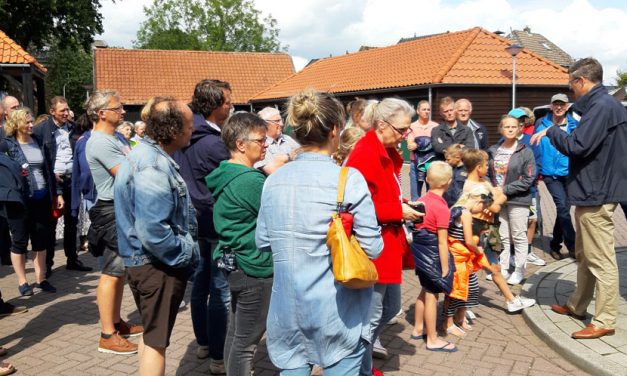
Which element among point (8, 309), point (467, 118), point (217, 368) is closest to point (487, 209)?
point (467, 118)

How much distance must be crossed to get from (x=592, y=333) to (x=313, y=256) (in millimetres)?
3081

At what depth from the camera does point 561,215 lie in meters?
7.25

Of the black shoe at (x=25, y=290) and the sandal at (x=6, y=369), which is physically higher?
the black shoe at (x=25, y=290)

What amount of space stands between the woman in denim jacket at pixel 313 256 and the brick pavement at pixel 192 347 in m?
1.76

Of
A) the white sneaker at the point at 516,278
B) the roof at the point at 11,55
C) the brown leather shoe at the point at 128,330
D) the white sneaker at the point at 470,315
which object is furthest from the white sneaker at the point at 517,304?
the roof at the point at 11,55

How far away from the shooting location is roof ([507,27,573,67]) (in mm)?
39969

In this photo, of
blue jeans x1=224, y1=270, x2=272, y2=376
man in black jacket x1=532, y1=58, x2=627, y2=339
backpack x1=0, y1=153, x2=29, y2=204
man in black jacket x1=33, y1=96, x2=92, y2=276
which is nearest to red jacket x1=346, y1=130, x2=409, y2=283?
blue jeans x1=224, y1=270, x2=272, y2=376

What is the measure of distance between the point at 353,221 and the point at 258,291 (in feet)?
3.33

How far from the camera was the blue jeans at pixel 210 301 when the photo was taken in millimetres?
3945

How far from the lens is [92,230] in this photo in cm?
462

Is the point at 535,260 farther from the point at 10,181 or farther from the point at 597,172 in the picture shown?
the point at 10,181

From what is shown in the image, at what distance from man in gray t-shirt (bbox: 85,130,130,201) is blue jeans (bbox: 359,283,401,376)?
7.62ft

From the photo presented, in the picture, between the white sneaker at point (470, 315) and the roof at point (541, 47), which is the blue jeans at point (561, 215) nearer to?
the white sneaker at point (470, 315)

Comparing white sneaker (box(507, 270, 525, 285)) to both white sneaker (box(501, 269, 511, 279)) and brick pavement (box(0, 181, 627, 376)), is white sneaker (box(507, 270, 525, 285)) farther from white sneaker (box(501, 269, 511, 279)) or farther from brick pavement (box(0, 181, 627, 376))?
brick pavement (box(0, 181, 627, 376))
